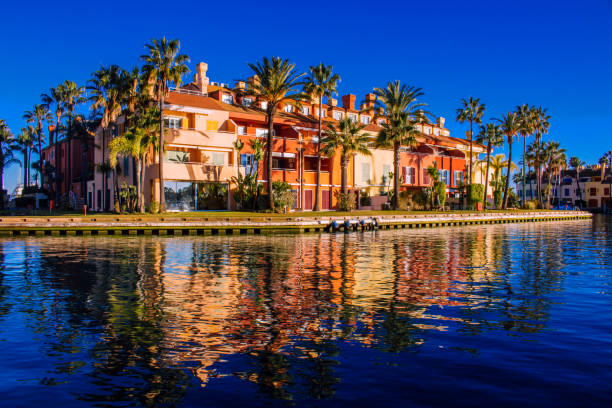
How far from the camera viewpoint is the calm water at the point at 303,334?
27.8 ft

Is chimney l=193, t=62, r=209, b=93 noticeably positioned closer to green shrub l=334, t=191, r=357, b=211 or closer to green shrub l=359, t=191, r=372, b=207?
green shrub l=334, t=191, r=357, b=211

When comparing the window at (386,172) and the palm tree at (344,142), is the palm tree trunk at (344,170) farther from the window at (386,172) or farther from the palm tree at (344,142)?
the window at (386,172)

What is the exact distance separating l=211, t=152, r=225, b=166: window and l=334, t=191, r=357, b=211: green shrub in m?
15.3

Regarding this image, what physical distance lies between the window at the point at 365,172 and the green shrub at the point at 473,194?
19311 millimetres

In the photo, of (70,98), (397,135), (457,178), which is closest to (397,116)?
(397,135)

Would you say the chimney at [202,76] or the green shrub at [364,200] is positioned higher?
the chimney at [202,76]

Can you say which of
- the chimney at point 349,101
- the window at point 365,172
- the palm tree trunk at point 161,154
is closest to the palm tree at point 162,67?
the palm tree trunk at point 161,154

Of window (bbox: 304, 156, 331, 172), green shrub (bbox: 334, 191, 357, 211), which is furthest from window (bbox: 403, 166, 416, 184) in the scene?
green shrub (bbox: 334, 191, 357, 211)

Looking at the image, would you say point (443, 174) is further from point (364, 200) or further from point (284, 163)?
point (284, 163)

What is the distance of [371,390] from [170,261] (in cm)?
1864

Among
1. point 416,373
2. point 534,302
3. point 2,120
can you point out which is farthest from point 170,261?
point 2,120

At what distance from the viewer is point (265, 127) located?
213 feet

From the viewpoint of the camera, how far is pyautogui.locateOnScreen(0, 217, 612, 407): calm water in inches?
334

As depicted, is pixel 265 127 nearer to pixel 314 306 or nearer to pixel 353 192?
pixel 353 192
